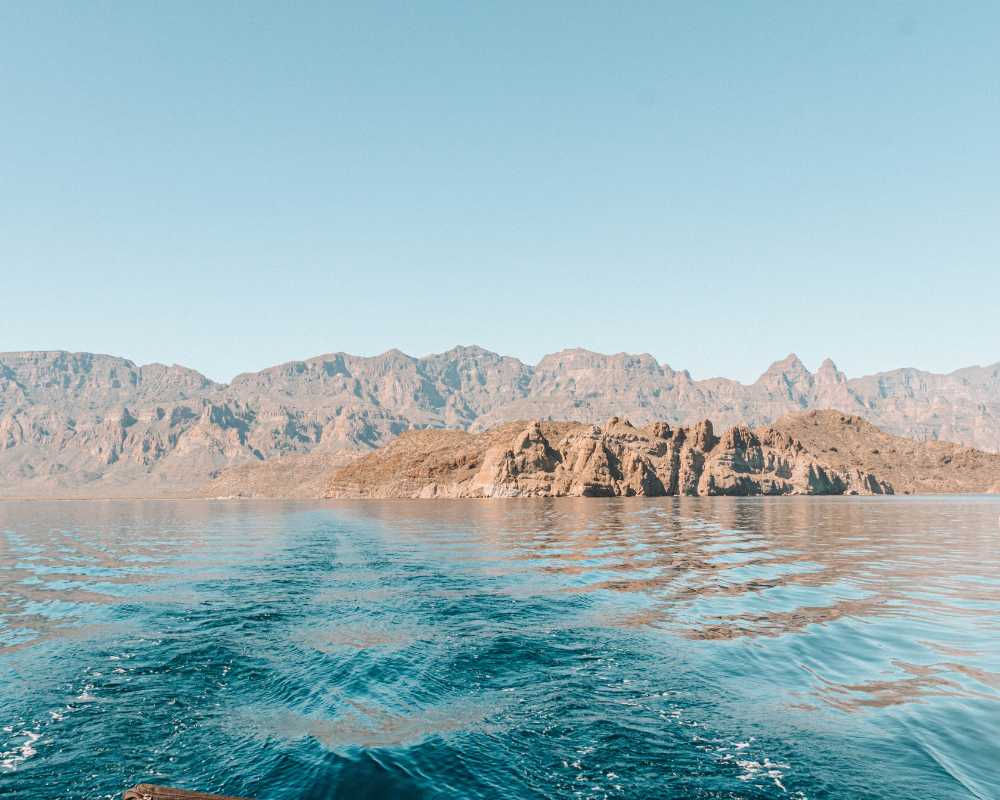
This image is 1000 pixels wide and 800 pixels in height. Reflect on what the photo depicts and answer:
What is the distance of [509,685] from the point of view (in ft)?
52.3

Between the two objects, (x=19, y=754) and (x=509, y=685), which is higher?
(x=509, y=685)

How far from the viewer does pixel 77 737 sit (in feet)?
42.2

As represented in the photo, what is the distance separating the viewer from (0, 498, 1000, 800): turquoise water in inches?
437

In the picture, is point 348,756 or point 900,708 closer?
point 348,756

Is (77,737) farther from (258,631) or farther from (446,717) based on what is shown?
(258,631)

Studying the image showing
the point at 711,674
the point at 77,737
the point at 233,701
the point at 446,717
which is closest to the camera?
the point at 77,737

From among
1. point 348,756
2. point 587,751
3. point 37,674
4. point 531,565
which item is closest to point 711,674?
point 587,751

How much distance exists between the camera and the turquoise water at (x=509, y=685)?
1111 centimetres

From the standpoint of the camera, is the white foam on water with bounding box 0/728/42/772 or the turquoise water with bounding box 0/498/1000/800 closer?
the turquoise water with bounding box 0/498/1000/800

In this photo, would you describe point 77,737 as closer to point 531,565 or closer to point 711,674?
point 711,674

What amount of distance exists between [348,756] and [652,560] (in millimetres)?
32564

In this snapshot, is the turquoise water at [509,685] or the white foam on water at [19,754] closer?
the turquoise water at [509,685]

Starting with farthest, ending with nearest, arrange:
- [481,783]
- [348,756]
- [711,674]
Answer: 1. [711,674]
2. [348,756]
3. [481,783]

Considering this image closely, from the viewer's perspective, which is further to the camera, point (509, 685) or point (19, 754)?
point (509, 685)
